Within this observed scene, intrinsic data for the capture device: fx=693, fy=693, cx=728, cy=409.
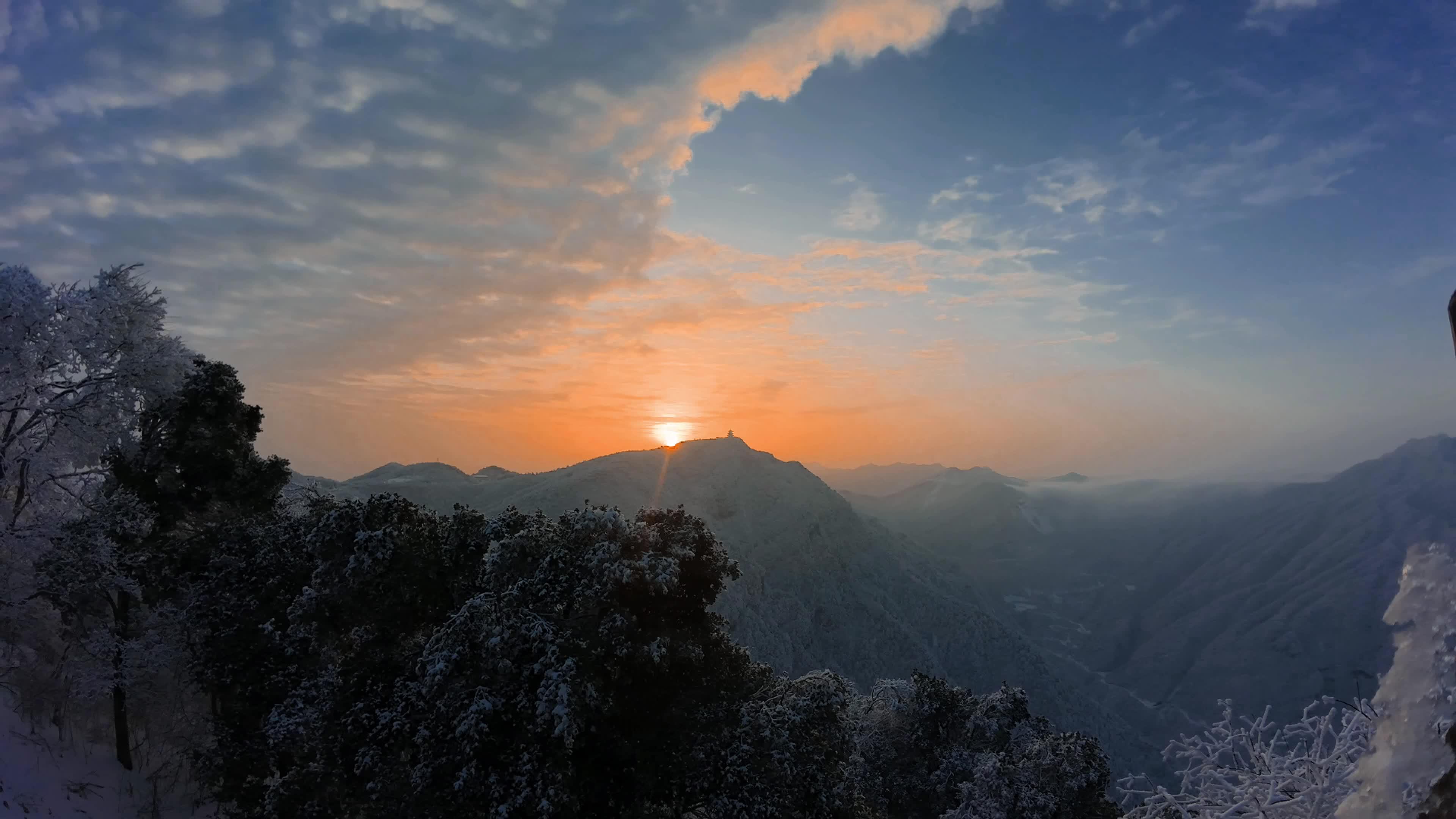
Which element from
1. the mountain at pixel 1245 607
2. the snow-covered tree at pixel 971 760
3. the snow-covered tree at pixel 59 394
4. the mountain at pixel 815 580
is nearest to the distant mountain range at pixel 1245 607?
the mountain at pixel 1245 607

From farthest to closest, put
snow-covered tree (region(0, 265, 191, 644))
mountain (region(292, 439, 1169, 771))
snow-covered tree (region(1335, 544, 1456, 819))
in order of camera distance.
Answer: mountain (region(292, 439, 1169, 771)), snow-covered tree (region(0, 265, 191, 644)), snow-covered tree (region(1335, 544, 1456, 819))

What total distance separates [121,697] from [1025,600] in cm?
17980

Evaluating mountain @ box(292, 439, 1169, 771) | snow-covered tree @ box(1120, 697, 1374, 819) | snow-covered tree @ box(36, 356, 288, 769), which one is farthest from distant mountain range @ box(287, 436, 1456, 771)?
snow-covered tree @ box(1120, 697, 1374, 819)

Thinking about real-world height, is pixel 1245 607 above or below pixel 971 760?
below

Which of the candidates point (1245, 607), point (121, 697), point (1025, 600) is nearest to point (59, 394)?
point (121, 697)

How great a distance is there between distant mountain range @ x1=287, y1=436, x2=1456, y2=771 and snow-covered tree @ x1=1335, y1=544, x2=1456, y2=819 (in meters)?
74.9

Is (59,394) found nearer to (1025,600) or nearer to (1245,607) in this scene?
(1025,600)

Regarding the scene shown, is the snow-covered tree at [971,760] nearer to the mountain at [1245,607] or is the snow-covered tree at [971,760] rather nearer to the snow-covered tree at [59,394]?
the snow-covered tree at [59,394]

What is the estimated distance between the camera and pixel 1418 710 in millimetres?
3799

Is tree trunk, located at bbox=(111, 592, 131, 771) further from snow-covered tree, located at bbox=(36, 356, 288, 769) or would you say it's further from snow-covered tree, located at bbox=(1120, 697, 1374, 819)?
snow-covered tree, located at bbox=(1120, 697, 1374, 819)

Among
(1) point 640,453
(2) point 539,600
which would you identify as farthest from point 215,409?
(1) point 640,453

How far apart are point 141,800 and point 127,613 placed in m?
5.58

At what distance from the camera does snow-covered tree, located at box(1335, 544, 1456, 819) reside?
3.32 metres

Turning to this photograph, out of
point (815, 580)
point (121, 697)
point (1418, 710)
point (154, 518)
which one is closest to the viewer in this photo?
point (1418, 710)
